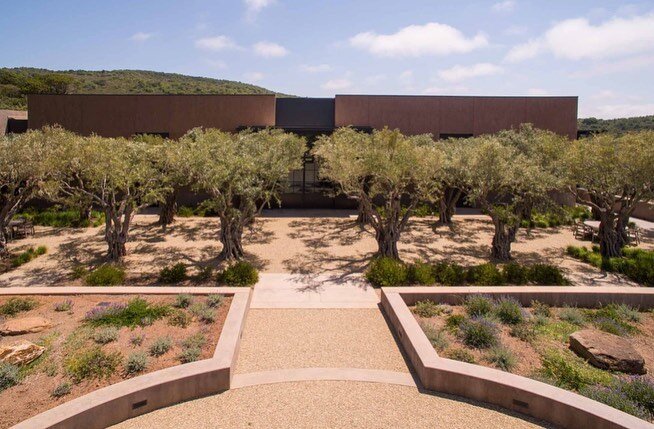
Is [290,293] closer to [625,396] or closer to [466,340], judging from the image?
[466,340]

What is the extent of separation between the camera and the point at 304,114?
29.2m

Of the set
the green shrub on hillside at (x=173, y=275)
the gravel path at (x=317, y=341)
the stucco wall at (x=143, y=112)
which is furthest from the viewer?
the stucco wall at (x=143, y=112)

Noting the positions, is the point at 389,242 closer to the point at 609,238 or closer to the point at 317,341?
the point at 317,341

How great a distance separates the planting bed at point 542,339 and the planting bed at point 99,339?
4.71 metres

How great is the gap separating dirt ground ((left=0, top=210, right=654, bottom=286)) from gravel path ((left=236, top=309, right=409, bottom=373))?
12.4ft

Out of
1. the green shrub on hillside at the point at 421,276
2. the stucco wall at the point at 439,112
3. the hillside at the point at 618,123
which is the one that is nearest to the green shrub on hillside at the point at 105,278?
the green shrub on hillside at the point at 421,276

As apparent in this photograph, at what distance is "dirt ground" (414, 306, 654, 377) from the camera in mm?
7504

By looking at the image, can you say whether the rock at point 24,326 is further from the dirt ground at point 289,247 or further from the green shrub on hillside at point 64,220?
the green shrub on hillside at point 64,220

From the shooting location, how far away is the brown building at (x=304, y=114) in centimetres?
2728

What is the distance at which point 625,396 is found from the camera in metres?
6.29

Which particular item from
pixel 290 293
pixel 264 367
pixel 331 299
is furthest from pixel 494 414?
pixel 290 293

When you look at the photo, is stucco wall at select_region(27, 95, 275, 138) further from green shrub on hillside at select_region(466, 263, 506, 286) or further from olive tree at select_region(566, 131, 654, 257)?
green shrub on hillside at select_region(466, 263, 506, 286)

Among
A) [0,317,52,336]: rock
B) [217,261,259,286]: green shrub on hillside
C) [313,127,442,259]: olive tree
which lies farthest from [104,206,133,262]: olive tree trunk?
[313,127,442,259]: olive tree

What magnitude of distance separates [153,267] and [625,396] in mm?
13113
